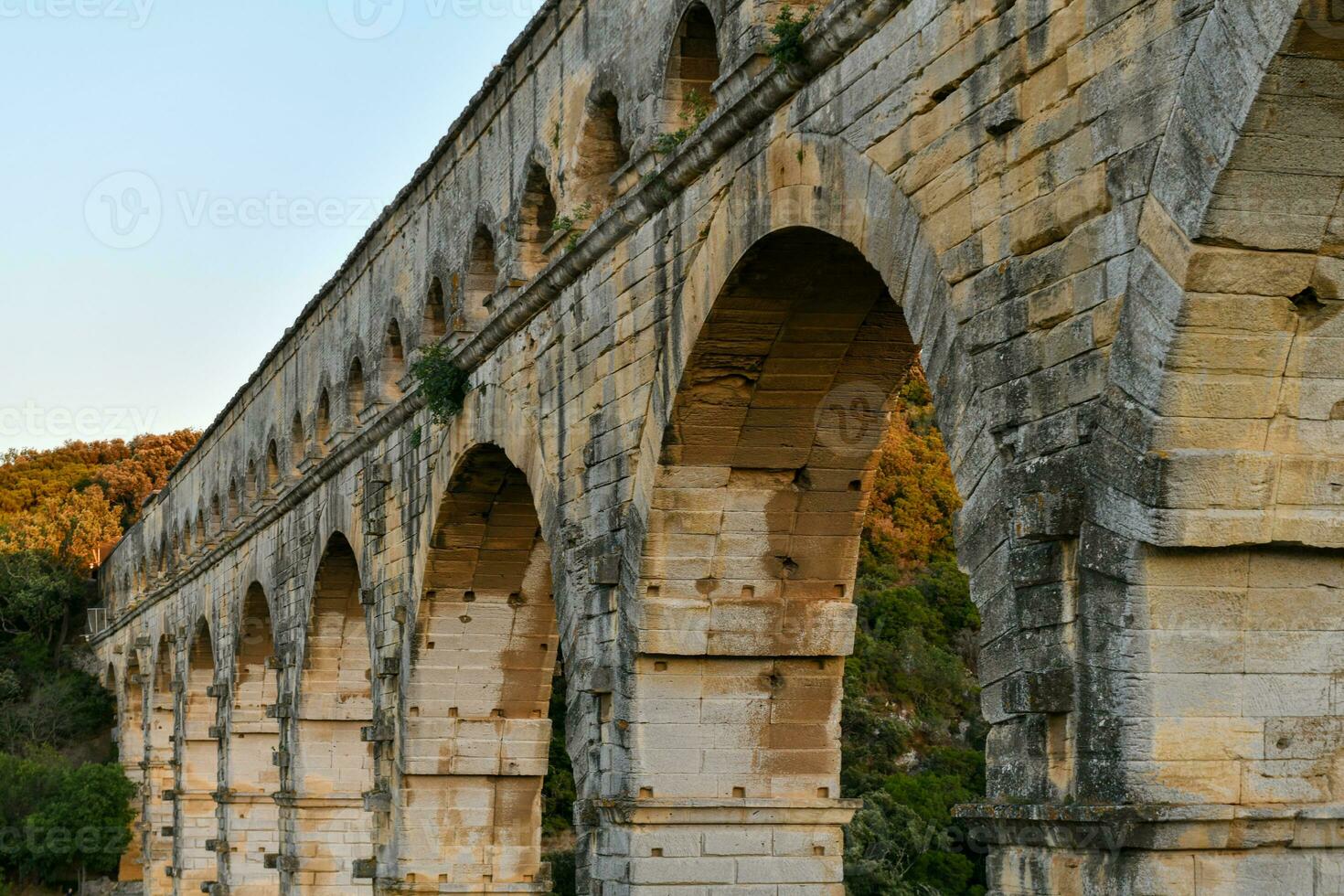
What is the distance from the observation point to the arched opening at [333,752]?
64.7 feet

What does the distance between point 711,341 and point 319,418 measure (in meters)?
11.9

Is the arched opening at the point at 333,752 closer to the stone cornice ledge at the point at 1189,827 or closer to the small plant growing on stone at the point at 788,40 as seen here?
the small plant growing on stone at the point at 788,40

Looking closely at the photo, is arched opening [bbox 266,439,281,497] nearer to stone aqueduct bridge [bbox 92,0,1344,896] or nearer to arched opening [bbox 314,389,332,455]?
stone aqueduct bridge [bbox 92,0,1344,896]

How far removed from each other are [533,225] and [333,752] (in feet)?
28.9

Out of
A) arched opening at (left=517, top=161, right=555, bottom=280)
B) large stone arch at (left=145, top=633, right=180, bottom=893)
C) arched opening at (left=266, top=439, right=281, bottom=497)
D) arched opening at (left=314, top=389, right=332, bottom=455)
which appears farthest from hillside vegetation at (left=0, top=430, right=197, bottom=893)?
arched opening at (left=517, top=161, right=555, bottom=280)

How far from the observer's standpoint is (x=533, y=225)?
13.4 meters

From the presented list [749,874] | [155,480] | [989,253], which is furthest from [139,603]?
[989,253]

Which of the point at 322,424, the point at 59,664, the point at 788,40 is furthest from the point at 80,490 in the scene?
the point at 788,40

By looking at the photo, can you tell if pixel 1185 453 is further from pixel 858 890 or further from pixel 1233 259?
pixel 858 890

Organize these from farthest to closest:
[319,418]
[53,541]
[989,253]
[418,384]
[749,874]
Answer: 1. [53,541]
2. [319,418]
3. [418,384]
4. [749,874]
5. [989,253]

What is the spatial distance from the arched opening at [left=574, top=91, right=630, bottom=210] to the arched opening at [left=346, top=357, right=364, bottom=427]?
23.7ft

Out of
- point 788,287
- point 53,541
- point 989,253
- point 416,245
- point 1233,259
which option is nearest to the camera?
point 1233,259

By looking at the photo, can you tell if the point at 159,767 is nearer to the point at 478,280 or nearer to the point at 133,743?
the point at 133,743

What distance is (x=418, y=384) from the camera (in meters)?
15.1
